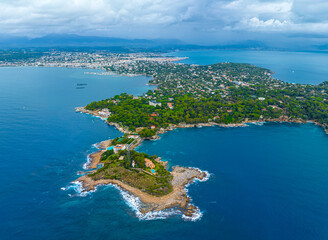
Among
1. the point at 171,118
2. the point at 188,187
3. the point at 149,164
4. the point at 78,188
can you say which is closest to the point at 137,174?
the point at 149,164

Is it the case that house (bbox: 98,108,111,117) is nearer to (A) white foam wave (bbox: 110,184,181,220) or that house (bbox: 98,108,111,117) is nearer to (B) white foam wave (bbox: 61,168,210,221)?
(B) white foam wave (bbox: 61,168,210,221)

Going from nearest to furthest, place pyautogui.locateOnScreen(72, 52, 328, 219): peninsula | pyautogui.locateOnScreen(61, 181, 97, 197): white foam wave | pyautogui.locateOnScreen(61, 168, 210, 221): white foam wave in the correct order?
pyautogui.locateOnScreen(61, 168, 210, 221): white foam wave, pyautogui.locateOnScreen(61, 181, 97, 197): white foam wave, pyautogui.locateOnScreen(72, 52, 328, 219): peninsula

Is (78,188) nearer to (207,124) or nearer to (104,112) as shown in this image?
(104,112)

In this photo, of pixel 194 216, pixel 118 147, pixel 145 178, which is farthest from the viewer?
pixel 118 147

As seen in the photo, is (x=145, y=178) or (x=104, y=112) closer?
(x=145, y=178)

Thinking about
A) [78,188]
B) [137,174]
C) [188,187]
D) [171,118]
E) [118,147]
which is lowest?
[188,187]

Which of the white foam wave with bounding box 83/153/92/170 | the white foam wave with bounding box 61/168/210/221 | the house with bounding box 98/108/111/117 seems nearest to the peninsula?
the house with bounding box 98/108/111/117

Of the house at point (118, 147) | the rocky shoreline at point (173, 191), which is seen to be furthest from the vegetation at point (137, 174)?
the house at point (118, 147)

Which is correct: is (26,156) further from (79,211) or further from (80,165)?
(79,211)

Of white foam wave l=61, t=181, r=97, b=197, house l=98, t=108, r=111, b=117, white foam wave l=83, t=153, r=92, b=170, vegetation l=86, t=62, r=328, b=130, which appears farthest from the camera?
house l=98, t=108, r=111, b=117
